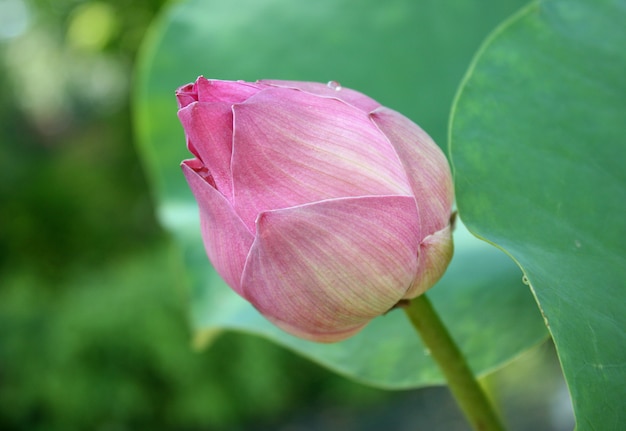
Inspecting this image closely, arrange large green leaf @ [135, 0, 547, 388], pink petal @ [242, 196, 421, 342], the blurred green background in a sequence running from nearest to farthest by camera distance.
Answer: pink petal @ [242, 196, 421, 342], large green leaf @ [135, 0, 547, 388], the blurred green background

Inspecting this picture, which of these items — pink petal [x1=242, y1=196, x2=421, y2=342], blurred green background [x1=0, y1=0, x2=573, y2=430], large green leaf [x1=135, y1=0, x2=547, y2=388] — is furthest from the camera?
blurred green background [x1=0, y1=0, x2=573, y2=430]

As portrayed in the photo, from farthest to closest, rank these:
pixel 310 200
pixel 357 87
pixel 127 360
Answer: pixel 127 360, pixel 357 87, pixel 310 200

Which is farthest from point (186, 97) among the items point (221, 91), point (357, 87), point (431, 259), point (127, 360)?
point (127, 360)

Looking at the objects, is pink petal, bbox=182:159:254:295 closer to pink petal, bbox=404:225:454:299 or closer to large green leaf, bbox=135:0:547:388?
pink petal, bbox=404:225:454:299

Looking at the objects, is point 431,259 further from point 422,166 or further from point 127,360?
point 127,360

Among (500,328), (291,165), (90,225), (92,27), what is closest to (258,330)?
(500,328)

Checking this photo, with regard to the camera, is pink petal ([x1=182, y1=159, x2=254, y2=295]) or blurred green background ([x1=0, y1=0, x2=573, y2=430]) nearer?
pink petal ([x1=182, y1=159, x2=254, y2=295])

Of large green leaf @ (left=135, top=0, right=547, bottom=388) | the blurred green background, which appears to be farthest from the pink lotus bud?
the blurred green background
